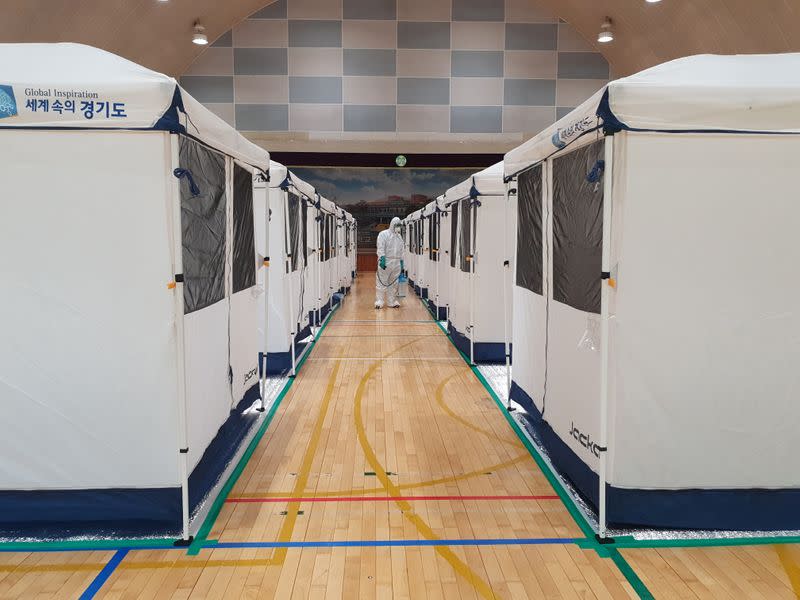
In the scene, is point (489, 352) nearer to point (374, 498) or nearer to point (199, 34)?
point (374, 498)

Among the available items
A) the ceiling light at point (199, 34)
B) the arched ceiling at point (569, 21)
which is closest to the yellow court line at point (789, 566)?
the arched ceiling at point (569, 21)

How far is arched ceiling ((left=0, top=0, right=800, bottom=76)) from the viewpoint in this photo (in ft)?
31.5

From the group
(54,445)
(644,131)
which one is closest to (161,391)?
(54,445)

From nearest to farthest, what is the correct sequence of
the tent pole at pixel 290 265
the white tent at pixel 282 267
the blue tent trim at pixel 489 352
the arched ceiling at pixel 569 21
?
the white tent at pixel 282 267 < the tent pole at pixel 290 265 < the blue tent trim at pixel 489 352 < the arched ceiling at pixel 569 21

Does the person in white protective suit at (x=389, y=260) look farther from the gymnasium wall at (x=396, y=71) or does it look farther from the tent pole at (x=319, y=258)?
the gymnasium wall at (x=396, y=71)

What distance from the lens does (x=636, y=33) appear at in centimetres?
1409

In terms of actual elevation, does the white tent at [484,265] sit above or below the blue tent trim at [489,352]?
above

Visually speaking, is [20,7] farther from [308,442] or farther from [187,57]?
[308,442]

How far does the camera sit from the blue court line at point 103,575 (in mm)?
2449

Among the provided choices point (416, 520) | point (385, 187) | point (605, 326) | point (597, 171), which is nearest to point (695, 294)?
point (605, 326)

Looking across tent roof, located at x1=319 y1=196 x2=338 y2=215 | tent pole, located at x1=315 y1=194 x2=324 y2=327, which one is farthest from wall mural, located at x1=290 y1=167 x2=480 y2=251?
tent pole, located at x1=315 y1=194 x2=324 y2=327

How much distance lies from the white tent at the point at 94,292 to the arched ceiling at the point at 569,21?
27.2ft

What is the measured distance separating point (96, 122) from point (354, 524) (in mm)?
2310

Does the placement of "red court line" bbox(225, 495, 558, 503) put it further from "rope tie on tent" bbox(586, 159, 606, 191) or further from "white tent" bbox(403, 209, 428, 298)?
→ "white tent" bbox(403, 209, 428, 298)
